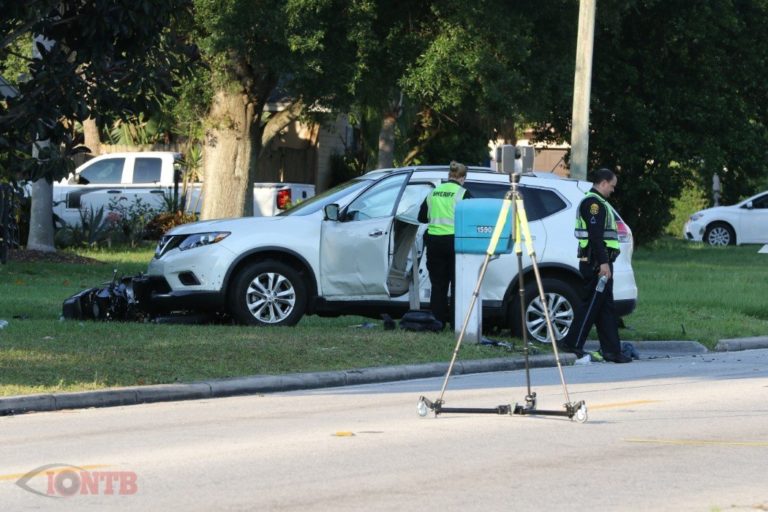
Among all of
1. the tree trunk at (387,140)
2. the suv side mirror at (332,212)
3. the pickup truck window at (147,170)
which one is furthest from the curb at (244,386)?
the tree trunk at (387,140)

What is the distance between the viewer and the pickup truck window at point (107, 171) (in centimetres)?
3378

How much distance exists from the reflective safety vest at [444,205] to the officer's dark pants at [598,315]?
1497mm

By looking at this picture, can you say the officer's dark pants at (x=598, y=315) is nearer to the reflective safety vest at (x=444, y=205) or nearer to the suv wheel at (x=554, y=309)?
the suv wheel at (x=554, y=309)

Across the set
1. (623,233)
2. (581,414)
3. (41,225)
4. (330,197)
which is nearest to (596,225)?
(623,233)

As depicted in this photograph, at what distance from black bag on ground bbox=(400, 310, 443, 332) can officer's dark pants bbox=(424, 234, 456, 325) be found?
0.51 feet

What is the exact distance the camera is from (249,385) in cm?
1306

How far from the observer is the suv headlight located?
16672mm

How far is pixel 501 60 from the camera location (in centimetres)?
2752

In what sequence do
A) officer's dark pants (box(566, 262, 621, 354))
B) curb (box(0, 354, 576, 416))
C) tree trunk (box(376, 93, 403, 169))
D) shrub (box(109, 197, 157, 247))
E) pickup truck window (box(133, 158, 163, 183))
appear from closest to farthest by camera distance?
curb (box(0, 354, 576, 416)) → officer's dark pants (box(566, 262, 621, 354)) → shrub (box(109, 197, 157, 247)) → pickup truck window (box(133, 158, 163, 183)) → tree trunk (box(376, 93, 403, 169))

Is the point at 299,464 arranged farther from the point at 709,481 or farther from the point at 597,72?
the point at 597,72

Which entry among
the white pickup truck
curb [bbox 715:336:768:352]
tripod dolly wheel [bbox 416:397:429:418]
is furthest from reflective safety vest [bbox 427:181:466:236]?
the white pickup truck

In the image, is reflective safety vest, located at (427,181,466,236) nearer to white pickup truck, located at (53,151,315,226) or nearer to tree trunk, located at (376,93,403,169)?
white pickup truck, located at (53,151,315,226)

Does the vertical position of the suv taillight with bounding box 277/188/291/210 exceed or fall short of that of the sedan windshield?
it exceeds it

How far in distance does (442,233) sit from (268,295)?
2127 mm
